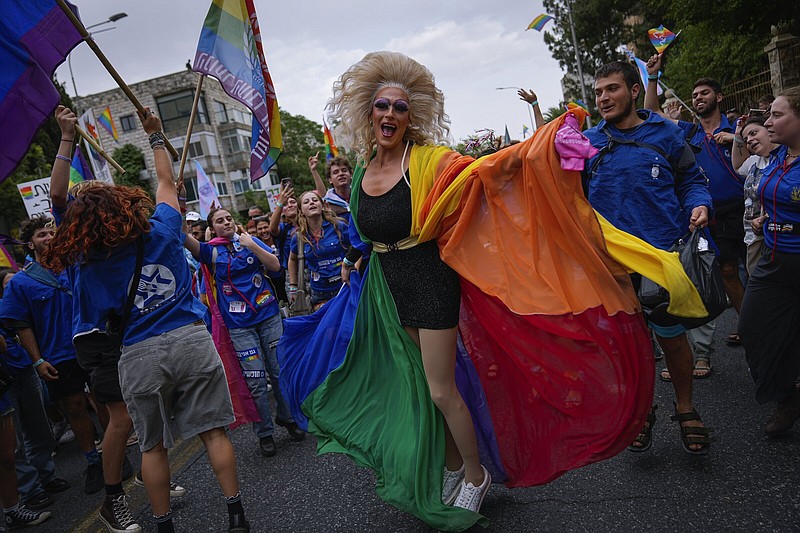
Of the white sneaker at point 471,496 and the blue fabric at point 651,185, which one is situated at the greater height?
the blue fabric at point 651,185

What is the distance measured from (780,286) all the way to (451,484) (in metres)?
2.16

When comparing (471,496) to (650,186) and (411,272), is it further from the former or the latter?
(650,186)

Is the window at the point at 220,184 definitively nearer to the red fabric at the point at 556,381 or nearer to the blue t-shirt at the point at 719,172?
the blue t-shirt at the point at 719,172

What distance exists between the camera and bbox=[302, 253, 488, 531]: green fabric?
2.75 m

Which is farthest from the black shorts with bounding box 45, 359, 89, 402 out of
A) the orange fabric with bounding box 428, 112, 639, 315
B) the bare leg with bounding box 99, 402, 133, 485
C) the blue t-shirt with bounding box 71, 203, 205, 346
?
the orange fabric with bounding box 428, 112, 639, 315

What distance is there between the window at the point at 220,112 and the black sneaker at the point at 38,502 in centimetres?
4453

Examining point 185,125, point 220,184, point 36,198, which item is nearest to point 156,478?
point 36,198

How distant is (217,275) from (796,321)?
13.3 feet

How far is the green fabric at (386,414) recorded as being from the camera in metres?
2.75

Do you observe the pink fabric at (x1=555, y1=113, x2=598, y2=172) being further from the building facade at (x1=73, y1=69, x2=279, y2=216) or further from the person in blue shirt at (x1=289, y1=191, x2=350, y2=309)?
the building facade at (x1=73, y1=69, x2=279, y2=216)

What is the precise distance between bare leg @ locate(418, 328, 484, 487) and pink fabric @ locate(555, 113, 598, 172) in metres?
0.95

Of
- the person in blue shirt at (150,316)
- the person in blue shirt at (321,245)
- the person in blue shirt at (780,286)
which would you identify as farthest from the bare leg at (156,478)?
the person in blue shirt at (780,286)

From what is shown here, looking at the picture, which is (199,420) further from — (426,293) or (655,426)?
(655,426)

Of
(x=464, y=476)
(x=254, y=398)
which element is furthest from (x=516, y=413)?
(x=254, y=398)
